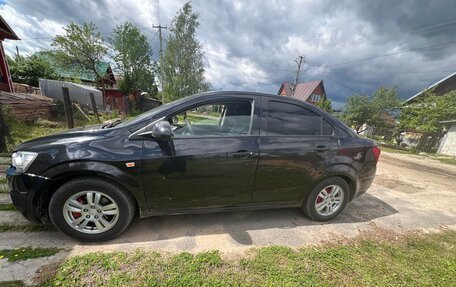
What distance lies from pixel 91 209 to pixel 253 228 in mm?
1904

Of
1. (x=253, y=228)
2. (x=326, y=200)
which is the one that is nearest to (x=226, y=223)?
(x=253, y=228)

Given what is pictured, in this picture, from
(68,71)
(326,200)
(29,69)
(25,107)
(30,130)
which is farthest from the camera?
(68,71)

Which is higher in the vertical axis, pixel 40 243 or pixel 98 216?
pixel 98 216

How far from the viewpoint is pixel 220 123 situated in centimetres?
273

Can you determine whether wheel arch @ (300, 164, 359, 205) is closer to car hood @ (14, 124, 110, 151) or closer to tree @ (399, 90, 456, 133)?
car hood @ (14, 124, 110, 151)

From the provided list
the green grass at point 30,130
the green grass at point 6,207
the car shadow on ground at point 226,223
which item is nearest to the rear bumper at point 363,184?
the car shadow on ground at point 226,223

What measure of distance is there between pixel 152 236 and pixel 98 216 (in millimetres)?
621

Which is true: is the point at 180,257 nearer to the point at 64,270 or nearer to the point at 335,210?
the point at 64,270

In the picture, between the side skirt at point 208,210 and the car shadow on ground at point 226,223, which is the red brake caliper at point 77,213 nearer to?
the car shadow on ground at point 226,223

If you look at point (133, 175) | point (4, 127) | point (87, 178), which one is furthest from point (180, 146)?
point (4, 127)

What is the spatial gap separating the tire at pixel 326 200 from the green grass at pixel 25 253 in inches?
117

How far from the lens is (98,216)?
212 cm

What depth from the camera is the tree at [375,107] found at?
73.4 ft

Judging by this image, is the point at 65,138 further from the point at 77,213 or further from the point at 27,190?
the point at 77,213
